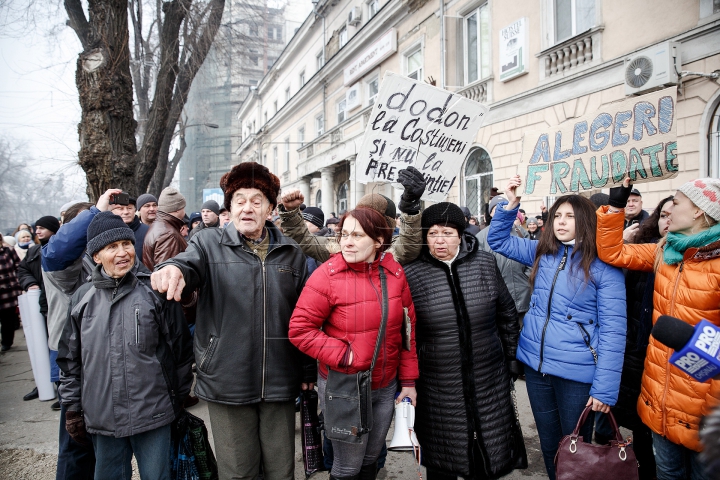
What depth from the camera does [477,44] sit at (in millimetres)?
9539

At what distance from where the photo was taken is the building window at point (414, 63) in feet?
33.2

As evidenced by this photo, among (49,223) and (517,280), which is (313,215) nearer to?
(517,280)

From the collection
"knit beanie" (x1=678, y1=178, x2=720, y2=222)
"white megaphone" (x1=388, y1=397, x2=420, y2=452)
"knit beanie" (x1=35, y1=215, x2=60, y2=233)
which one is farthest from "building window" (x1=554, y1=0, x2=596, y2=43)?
"knit beanie" (x1=35, y1=215, x2=60, y2=233)

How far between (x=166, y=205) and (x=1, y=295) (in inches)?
196

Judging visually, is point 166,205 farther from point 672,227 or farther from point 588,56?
point 588,56

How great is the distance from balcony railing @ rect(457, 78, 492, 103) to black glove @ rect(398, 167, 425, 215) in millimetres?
7852

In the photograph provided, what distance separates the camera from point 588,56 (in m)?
7.07

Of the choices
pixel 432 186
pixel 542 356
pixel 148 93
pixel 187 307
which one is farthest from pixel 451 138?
pixel 148 93

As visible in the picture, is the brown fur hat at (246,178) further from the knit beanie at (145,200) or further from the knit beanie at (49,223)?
the knit beanie at (49,223)

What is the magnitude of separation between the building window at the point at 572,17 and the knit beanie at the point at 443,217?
655 centimetres

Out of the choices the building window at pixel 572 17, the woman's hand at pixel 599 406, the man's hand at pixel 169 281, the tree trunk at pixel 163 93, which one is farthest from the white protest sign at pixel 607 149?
the building window at pixel 572 17

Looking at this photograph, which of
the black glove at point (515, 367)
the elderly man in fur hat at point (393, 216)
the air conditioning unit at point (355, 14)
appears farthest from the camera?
the air conditioning unit at point (355, 14)

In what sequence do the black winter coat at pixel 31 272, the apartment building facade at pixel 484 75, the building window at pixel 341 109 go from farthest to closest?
the black winter coat at pixel 31 272 → the building window at pixel 341 109 → the apartment building facade at pixel 484 75

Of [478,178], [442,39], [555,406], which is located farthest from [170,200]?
[442,39]
